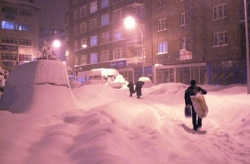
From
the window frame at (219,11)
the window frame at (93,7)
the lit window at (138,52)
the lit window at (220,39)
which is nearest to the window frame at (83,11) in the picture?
the window frame at (93,7)

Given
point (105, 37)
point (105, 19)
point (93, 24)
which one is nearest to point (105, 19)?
point (105, 19)

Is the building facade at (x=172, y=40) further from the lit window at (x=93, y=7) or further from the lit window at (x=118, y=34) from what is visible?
the lit window at (x=118, y=34)

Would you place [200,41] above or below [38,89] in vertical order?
above

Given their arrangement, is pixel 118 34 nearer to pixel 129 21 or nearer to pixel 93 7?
pixel 93 7

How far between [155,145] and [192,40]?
27108 millimetres

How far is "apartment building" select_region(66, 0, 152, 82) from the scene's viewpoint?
133ft

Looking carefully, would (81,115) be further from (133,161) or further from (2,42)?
(2,42)

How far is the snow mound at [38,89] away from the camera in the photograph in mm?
10125

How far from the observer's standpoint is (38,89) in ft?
34.6

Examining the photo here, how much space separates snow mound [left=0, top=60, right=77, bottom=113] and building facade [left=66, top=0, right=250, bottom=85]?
20.4m

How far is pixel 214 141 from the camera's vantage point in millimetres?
7262

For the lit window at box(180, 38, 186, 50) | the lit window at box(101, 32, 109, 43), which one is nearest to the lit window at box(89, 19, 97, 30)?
the lit window at box(101, 32, 109, 43)

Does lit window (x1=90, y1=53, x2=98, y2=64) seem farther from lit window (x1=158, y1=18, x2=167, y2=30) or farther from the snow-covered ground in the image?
the snow-covered ground

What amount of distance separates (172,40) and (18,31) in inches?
1840
